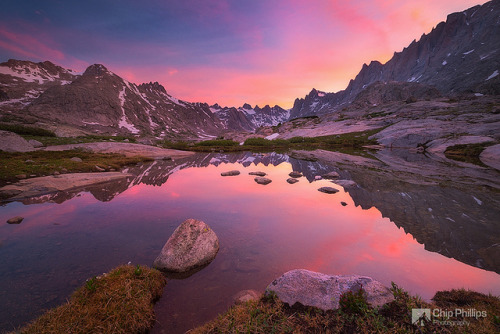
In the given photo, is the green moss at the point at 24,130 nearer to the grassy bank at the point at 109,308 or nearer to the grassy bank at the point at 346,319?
the grassy bank at the point at 109,308

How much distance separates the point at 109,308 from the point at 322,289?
19.5 ft

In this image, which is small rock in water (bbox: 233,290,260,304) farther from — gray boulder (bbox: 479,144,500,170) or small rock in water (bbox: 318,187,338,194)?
gray boulder (bbox: 479,144,500,170)

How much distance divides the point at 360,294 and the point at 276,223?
24.9 ft

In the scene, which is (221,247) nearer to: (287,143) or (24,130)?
(24,130)

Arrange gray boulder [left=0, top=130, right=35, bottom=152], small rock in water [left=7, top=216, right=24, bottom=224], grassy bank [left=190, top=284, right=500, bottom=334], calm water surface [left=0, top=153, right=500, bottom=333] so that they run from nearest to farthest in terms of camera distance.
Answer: grassy bank [left=190, top=284, right=500, bottom=334]
calm water surface [left=0, top=153, right=500, bottom=333]
small rock in water [left=7, top=216, right=24, bottom=224]
gray boulder [left=0, top=130, right=35, bottom=152]

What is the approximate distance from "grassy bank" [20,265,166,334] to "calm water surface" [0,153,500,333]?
585mm

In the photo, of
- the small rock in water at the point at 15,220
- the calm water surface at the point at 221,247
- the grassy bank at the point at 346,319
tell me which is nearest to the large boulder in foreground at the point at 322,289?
the grassy bank at the point at 346,319

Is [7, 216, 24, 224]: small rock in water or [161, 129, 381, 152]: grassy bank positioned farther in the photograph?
[161, 129, 381, 152]: grassy bank

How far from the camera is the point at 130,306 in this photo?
5.87 metres

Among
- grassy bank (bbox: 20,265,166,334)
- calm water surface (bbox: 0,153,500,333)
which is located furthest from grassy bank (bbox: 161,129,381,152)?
grassy bank (bbox: 20,265,166,334)

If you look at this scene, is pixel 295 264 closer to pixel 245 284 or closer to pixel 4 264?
pixel 245 284

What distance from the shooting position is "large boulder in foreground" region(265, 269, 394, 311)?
5.49m

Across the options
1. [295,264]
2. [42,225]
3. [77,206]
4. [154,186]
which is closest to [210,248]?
[295,264]

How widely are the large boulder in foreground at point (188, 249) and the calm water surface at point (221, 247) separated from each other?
47 cm
